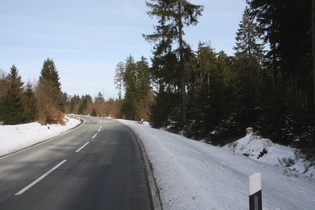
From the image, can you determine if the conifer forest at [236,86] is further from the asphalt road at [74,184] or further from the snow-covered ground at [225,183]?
the asphalt road at [74,184]

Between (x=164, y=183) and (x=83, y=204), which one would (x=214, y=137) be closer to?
(x=164, y=183)

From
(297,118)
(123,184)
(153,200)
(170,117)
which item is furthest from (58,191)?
(170,117)

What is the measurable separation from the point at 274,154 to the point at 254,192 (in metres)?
8.53

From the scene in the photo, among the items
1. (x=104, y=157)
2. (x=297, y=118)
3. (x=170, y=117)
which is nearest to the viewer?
(x=104, y=157)

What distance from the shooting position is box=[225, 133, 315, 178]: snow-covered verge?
8.20 metres

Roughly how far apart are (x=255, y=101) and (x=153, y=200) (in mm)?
11070

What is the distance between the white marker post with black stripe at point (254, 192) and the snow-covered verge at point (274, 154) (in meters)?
5.90

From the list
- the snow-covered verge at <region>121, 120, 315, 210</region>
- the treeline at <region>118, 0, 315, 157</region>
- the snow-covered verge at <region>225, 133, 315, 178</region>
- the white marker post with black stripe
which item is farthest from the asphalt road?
the treeline at <region>118, 0, 315, 157</region>

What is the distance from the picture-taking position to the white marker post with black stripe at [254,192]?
2697 mm

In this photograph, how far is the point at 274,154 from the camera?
10.0 metres

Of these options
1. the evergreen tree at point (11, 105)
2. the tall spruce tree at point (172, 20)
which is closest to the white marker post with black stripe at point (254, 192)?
the tall spruce tree at point (172, 20)

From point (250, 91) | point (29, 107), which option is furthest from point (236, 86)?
point (29, 107)

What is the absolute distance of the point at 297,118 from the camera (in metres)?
10.2

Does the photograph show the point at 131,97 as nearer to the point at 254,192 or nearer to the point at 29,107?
the point at 29,107
